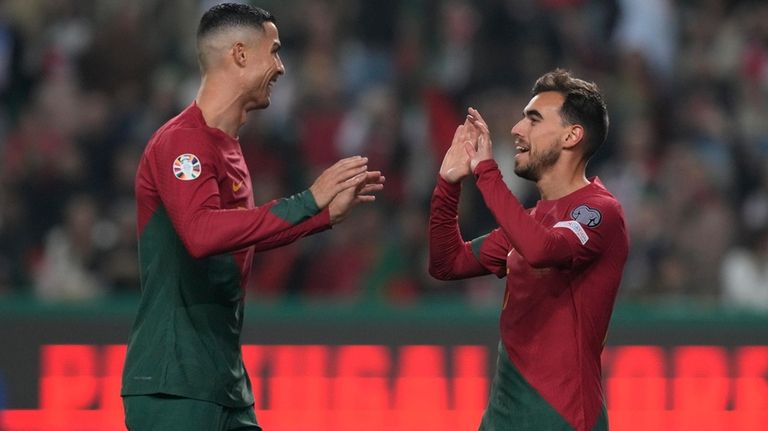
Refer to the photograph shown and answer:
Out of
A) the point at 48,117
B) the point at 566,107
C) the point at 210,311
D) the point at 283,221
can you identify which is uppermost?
the point at 48,117

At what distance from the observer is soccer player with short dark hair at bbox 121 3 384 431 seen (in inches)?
187

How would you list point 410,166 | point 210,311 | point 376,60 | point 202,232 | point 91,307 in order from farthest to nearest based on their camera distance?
point 376,60 → point 410,166 → point 91,307 → point 210,311 → point 202,232

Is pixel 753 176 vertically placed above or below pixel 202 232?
above

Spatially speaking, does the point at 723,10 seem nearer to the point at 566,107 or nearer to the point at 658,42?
the point at 658,42

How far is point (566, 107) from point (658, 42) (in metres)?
6.46

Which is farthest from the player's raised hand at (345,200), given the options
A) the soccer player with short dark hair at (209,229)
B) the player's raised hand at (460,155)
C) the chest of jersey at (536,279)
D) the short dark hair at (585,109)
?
the short dark hair at (585,109)

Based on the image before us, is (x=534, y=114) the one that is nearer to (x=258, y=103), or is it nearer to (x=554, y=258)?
(x=554, y=258)

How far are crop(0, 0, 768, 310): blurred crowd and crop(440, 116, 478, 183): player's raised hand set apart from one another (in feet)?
13.2

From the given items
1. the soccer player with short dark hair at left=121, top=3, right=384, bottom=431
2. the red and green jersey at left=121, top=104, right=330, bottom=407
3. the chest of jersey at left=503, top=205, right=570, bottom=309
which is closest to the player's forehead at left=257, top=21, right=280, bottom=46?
the soccer player with short dark hair at left=121, top=3, right=384, bottom=431

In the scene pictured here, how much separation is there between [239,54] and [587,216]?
138cm

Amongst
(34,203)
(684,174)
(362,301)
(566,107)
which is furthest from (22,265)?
(566,107)

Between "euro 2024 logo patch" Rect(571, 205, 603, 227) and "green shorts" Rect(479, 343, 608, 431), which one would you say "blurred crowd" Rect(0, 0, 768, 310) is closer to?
"green shorts" Rect(479, 343, 608, 431)

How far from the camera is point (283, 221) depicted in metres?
4.75

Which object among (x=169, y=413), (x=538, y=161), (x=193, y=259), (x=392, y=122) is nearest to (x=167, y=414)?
(x=169, y=413)
